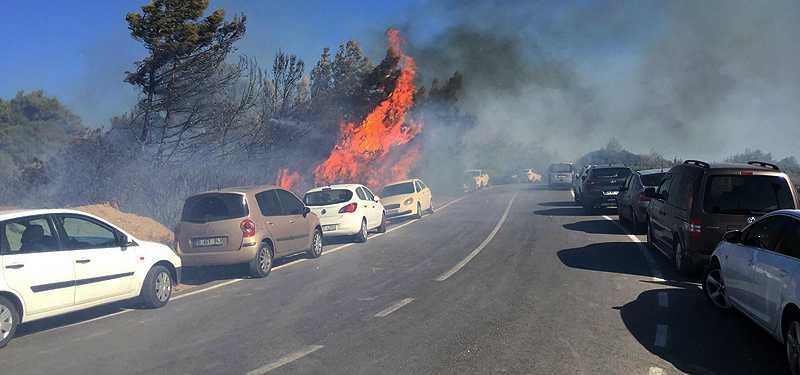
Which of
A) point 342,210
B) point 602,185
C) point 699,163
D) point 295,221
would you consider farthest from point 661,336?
point 602,185

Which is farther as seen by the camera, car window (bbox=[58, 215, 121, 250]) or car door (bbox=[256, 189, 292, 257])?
car door (bbox=[256, 189, 292, 257])

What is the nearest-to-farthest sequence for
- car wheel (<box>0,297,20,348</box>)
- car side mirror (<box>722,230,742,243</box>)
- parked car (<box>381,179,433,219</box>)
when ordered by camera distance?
1. car wheel (<box>0,297,20,348</box>)
2. car side mirror (<box>722,230,742,243</box>)
3. parked car (<box>381,179,433,219</box>)

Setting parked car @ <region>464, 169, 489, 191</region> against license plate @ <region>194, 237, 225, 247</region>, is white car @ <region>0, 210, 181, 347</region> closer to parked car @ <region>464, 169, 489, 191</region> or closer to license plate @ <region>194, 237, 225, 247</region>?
license plate @ <region>194, 237, 225, 247</region>

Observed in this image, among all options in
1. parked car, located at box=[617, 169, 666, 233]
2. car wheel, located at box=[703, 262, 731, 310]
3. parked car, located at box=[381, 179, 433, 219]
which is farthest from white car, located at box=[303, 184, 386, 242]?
car wheel, located at box=[703, 262, 731, 310]

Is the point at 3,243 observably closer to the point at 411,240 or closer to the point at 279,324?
the point at 279,324

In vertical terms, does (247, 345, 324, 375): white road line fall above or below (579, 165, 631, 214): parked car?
below

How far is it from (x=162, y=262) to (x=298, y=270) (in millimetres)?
3385

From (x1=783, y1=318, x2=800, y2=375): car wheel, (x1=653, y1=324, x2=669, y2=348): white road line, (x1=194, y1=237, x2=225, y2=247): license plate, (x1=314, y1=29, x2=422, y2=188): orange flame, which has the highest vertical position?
(x1=314, y1=29, x2=422, y2=188): orange flame

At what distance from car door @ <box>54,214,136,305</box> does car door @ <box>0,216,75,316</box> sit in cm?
13

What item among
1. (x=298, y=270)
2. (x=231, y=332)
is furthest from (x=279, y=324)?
(x=298, y=270)

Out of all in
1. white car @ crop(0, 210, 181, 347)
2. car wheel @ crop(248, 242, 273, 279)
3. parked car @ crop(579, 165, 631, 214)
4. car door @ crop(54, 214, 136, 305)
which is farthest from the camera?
parked car @ crop(579, 165, 631, 214)

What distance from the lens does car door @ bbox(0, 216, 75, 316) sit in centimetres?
713

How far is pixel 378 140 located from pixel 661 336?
995 inches

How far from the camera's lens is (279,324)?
25.1 feet
